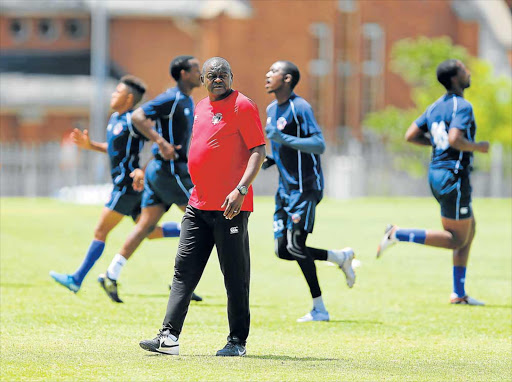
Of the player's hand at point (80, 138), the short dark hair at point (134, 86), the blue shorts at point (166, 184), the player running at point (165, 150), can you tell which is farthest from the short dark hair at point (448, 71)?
the player's hand at point (80, 138)

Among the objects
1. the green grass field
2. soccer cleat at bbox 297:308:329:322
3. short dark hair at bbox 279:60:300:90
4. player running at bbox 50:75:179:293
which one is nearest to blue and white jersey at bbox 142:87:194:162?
player running at bbox 50:75:179:293

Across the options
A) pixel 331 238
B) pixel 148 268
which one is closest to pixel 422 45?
pixel 331 238

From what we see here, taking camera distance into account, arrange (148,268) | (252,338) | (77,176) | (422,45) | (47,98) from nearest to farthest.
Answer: (252,338) < (148,268) < (77,176) < (422,45) < (47,98)

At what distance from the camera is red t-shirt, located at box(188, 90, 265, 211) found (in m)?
7.69

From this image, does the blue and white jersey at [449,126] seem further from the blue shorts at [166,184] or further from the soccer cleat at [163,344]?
the soccer cleat at [163,344]

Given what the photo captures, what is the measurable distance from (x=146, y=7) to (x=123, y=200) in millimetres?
38299

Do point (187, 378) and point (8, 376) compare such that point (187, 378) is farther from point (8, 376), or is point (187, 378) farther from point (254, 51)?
point (254, 51)

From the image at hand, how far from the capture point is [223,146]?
25.3 feet

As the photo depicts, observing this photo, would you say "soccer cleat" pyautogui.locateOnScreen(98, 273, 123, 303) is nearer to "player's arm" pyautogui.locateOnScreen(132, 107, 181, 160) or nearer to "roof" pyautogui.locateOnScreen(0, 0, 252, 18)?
"player's arm" pyautogui.locateOnScreen(132, 107, 181, 160)

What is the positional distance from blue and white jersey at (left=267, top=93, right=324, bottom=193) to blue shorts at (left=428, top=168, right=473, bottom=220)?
139 cm

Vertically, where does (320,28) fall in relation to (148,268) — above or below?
above

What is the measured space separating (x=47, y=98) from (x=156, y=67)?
492 centimetres

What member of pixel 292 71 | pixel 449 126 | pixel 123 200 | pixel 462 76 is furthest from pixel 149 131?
pixel 462 76

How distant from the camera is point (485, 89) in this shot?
4050cm
